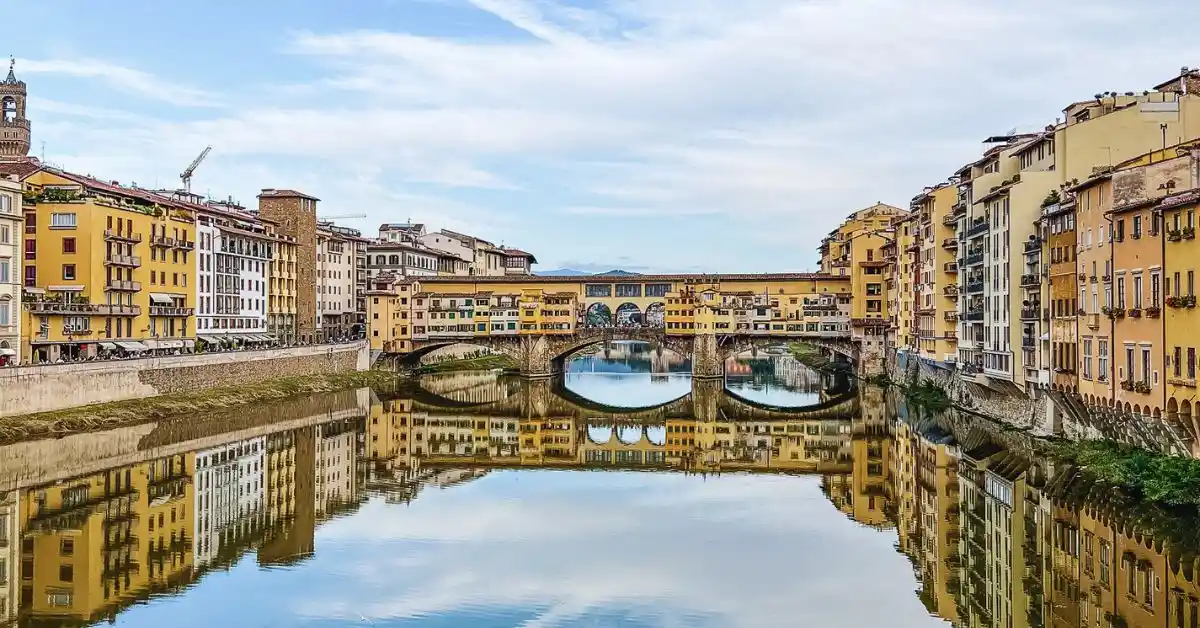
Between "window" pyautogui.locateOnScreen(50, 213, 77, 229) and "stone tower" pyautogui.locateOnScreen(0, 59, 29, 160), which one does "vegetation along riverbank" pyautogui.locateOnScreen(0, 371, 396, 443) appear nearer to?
"window" pyautogui.locateOnScreen(50, 213, 77, 229)

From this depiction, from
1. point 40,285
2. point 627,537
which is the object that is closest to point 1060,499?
point 627,537

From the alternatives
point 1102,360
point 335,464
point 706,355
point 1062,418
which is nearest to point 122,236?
point 335,464

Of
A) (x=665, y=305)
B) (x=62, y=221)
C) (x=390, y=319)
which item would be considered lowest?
(x=390, y=319)

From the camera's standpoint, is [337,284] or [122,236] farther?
[337,284]

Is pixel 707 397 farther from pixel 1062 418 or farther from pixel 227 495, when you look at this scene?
pixel 227 495

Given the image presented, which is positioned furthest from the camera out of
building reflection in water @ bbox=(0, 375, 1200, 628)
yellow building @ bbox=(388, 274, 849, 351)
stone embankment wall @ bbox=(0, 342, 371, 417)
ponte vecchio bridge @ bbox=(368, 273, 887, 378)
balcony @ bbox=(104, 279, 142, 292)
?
yellow building @ bbox=(388, 274, 849, 351)

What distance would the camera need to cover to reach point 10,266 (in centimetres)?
4434

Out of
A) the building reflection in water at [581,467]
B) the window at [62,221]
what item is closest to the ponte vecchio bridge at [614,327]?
the building reflection in water at [581,467]

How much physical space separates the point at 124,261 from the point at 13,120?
42146 millimetres

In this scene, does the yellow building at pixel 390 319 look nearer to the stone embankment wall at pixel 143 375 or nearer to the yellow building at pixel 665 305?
the yellow building at pixel 665 305

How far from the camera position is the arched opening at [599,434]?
49.5m

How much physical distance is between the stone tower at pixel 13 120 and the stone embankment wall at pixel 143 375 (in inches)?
1380

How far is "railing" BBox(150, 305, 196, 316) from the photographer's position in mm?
58566

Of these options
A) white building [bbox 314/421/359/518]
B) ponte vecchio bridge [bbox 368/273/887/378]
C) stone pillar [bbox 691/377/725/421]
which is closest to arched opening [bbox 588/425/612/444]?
stone pillar [bbox 691/377/725/421]
